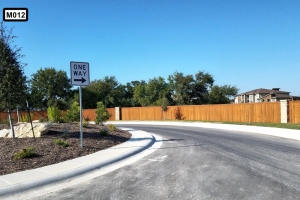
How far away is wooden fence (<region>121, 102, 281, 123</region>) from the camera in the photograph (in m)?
27.2

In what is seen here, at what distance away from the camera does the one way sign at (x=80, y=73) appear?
33.1 ft

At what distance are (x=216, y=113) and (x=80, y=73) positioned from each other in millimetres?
24985

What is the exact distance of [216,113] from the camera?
32.8 metres

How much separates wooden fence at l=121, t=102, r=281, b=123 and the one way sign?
70.9ft

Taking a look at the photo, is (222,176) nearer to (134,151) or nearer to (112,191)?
(112,191)

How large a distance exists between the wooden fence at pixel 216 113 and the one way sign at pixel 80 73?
2160cm

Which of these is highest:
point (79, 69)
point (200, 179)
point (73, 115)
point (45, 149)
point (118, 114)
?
point (79, 69)

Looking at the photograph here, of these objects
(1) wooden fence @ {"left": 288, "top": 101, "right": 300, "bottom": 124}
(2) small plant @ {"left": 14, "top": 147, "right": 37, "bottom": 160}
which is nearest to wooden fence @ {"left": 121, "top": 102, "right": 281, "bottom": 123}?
(1) wooden fence @ {"left": 288, "top": 101, "right": 300, "bottom": 124}

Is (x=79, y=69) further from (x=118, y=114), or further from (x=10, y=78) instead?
(x=118, y=114)

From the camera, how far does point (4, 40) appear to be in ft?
36.3

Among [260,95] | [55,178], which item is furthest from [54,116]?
[260,95]

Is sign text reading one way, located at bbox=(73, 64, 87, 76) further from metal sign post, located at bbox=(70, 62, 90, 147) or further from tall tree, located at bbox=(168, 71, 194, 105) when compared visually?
tall tree, located at bbox=(168, 71, 194, 105)

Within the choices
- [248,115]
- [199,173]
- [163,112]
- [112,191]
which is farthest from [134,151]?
[163,112]

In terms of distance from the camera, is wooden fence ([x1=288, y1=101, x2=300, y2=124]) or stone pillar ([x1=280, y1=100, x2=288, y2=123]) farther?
stone pillar ([x1=280, y1=100, x2=288, y2=123])
